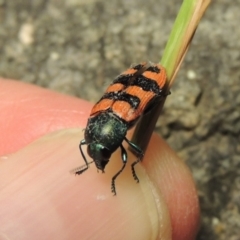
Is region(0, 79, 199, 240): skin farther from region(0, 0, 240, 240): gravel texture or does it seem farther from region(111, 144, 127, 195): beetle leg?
region(0, 0, 240, 240): gravel texture

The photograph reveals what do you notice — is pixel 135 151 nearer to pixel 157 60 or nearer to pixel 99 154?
pixel 99 154

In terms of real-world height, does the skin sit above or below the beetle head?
below

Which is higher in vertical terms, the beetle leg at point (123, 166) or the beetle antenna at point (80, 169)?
the beetle leg at point (123, 166)

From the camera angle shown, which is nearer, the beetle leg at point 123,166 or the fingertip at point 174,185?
the beetle leg at point 123,166

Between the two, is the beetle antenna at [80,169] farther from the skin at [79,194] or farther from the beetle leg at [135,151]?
the beetle leg at [135,151]

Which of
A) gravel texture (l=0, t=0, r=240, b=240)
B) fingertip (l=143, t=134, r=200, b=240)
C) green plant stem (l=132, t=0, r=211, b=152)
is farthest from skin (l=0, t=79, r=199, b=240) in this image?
green plant stem (l=132, t=0, r=211, b=152)

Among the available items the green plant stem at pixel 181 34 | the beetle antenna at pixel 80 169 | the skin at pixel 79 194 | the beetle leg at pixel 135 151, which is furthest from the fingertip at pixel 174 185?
the green plant stem at pixel 181 34
